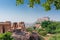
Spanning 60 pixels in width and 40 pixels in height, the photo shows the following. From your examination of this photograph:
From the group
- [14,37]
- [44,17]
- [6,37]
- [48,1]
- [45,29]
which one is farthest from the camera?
[44,17]

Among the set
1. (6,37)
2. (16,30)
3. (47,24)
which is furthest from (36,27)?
(6,37)

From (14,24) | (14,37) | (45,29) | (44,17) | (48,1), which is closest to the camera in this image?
(48,1)

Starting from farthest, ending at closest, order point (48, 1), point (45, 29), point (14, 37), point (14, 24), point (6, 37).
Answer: point (45, 29) → point (14, 24) → point (14, 37) → point (6, 37) → point (48, 1)

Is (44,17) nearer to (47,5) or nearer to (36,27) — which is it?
(36,27)

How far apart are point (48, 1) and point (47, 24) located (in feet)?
56.0

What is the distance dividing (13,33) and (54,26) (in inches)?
193

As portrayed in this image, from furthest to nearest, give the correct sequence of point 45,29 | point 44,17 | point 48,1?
point 44,17
point 45,29
point 48,1

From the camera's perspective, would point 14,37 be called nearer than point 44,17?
Yes

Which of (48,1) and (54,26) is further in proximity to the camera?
(54,26)

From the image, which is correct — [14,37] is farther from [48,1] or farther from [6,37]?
[48,1]

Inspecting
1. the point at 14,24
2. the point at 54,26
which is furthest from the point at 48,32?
the point at 14,24

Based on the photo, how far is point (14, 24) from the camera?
17500 millimetres

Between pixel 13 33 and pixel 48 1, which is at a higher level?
pixel 48 1

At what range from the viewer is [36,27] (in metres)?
19.6
